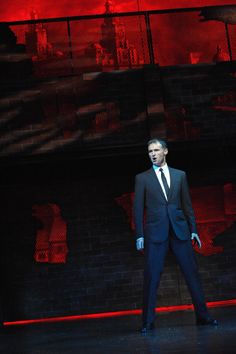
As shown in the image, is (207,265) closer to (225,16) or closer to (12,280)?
(12,280)

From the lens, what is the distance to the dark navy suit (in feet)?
18.0

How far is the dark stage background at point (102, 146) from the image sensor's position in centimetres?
779

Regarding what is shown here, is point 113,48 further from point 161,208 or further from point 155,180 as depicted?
point 161,208

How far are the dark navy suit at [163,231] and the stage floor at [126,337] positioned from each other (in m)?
0.31

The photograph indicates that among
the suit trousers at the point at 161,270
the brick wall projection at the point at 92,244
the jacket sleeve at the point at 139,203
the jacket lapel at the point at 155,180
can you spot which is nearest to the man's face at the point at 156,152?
the jacket lapel at the point at 155,180

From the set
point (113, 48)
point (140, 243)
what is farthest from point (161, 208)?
point (113, 48)

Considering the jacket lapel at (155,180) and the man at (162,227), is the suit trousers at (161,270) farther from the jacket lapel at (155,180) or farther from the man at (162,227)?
the jacket lapel at (155,180)

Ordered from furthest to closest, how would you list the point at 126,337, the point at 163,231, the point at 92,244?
the point at 92,244 < the point at 163,231 < the point at 126,337

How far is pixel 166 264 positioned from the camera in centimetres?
814

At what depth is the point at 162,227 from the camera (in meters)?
5.56

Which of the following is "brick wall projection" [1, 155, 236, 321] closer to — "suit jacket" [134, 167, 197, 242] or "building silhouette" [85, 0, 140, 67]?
"building silhouette" [85, 0, 140, 67]

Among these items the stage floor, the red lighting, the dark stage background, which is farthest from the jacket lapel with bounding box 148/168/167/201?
the red lighting

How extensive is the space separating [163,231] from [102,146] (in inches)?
95.4

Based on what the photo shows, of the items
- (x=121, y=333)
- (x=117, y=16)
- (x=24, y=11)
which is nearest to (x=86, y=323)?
(x=121, y=333)
